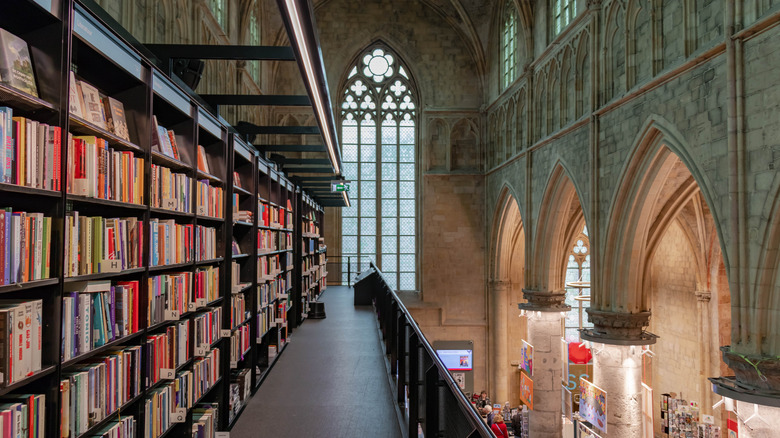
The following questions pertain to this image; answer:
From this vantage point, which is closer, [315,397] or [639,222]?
[315,397]

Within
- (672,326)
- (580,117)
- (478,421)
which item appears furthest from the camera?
(672,326)

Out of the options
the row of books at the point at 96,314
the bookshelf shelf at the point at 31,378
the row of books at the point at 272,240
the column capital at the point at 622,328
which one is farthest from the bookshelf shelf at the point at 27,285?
the column capital at the point at 622,328

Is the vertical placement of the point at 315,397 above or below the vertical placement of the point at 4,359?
below

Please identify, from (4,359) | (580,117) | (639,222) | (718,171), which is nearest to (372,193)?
(580,117)

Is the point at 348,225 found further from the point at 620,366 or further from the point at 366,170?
the point at 620,366

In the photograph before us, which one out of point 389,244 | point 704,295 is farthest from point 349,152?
point 704,295

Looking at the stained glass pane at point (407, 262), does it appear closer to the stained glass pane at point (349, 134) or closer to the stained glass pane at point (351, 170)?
the stained glass pane at point (351, 170)

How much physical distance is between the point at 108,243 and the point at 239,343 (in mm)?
2529

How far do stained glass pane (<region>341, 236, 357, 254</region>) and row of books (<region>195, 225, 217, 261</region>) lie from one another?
14.0m

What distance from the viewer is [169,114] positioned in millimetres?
3363

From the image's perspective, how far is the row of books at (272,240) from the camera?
559 cm

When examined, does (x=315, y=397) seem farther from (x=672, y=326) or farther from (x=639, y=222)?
(x=672, y=326)

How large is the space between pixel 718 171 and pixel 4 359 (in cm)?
648

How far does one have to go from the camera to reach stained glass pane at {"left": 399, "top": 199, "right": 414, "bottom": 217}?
60.2 feet
